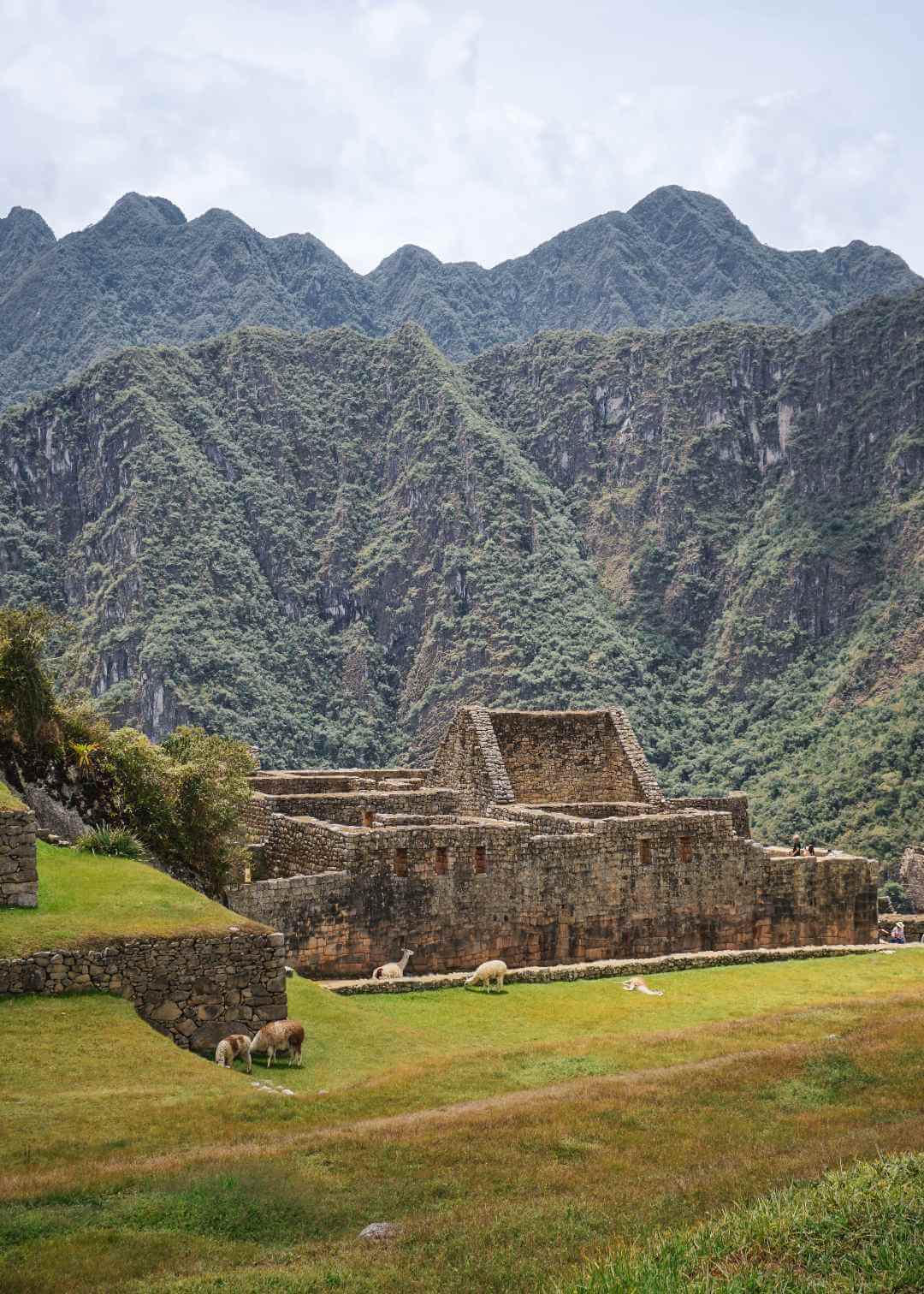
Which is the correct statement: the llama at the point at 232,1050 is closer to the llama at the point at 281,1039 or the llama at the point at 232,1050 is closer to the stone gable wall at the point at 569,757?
the llama at the point at 281,1039

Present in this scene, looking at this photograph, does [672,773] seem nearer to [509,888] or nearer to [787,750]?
[787,750]

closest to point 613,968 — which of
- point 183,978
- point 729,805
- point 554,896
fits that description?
point 554,896

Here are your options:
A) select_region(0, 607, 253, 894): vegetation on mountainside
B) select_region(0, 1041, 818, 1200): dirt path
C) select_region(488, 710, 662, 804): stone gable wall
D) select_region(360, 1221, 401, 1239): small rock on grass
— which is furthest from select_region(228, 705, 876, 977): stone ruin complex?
select_region(360, 1221, 401, 1239): small rock on grass

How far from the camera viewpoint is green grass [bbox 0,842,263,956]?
12.5 m

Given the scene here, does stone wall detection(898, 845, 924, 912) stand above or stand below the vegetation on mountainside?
below

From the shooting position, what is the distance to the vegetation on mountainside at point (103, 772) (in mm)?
17094

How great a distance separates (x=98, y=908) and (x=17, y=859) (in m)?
0.92

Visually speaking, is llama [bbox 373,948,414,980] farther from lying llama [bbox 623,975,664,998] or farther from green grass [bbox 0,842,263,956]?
green grass [bbox 0,842,263,956]

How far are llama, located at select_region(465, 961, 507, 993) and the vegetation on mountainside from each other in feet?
11.6

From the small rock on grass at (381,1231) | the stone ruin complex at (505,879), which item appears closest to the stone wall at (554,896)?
the stone ruin complex at (505,879)

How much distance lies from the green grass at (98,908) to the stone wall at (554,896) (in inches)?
110

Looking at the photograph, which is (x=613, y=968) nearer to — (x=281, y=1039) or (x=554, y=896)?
(x=554, y=896)

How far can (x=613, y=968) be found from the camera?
19281 mm

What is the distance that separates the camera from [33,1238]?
7309 millimetres
